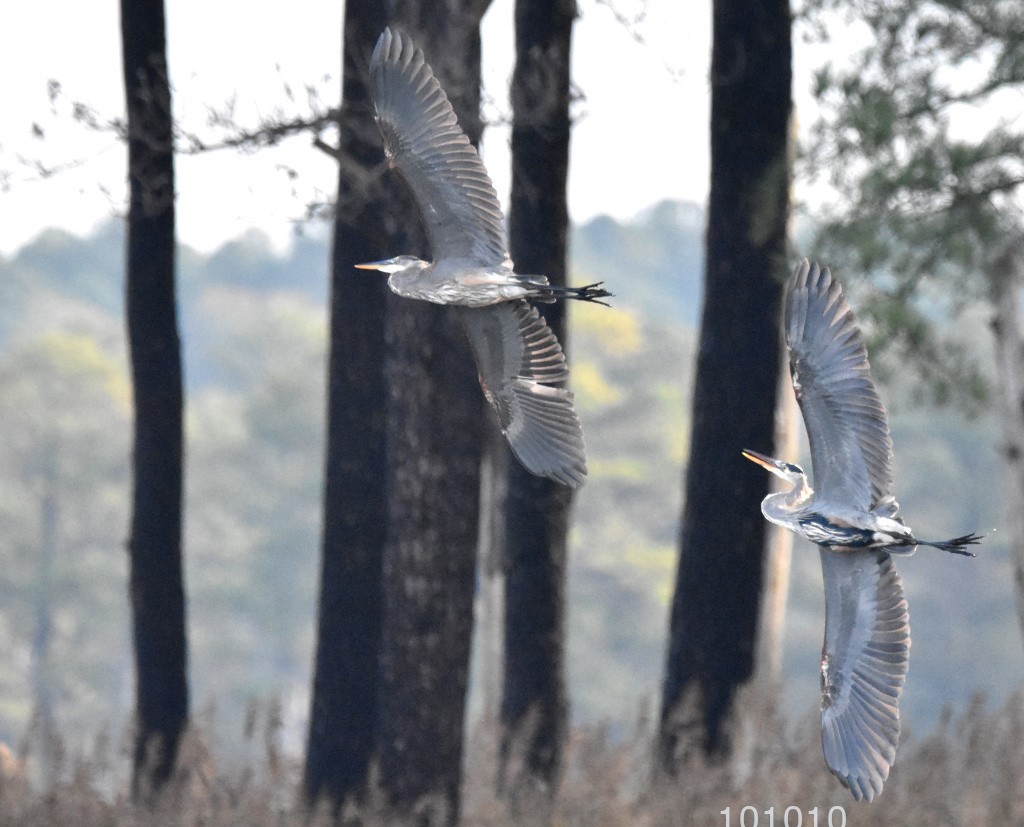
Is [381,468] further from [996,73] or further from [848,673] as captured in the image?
[848,673]

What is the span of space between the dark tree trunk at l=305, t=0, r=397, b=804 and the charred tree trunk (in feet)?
12.5

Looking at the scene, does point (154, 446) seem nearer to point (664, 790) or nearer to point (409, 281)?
point (664, 790)

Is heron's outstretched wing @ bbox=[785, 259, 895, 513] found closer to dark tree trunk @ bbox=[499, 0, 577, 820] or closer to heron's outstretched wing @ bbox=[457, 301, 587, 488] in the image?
heron's outstretched wing @ bbox=[457, 301, 587, 488]

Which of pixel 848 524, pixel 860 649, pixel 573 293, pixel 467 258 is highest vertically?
pixel 467 258

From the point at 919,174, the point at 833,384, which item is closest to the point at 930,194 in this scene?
the point at 919,174

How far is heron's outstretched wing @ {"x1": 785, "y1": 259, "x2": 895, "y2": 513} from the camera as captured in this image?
12.3 ft

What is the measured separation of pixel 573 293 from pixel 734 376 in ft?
20.1

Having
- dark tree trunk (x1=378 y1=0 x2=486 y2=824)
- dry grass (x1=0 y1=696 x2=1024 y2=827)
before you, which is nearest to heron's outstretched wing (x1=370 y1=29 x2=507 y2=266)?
dark tree trunk (x1=378 y1=0 x2=486 y2=824)

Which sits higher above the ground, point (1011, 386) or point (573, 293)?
point (1011, 386)

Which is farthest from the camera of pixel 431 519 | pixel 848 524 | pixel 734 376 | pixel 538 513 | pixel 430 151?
pixel 538 513

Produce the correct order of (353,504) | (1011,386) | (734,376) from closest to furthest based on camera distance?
(353,504) < (734,376) < (1011,386)

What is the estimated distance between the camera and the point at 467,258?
3.94 m

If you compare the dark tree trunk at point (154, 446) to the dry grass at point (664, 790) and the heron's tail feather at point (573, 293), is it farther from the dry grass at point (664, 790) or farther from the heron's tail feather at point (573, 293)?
the heron's tail feather at point (573, 293)

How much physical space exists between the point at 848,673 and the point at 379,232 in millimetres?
5662
